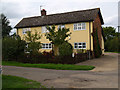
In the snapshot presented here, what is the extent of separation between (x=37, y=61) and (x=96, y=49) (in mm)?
11228

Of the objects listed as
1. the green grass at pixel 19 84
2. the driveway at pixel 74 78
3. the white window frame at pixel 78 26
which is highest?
the white window frame at pixel 78 26

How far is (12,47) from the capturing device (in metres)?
19.2

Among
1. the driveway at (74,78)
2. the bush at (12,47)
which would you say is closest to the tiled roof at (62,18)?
the bush at (12,47)

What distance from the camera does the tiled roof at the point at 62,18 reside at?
2505 centimetres

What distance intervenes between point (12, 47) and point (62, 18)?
39.2ft

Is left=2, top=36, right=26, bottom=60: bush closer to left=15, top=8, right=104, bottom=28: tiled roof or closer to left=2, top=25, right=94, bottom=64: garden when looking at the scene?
left=2, top=25, right=94, bottom=64: garden

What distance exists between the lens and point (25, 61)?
18969 mm

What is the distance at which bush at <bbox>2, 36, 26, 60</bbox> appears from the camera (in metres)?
19.3

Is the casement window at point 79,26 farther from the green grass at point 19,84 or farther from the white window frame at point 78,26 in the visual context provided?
the green grass at point 19,84

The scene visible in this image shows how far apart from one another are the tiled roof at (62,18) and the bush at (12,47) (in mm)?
9235

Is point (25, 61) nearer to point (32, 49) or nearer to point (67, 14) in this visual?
point (32, 49)

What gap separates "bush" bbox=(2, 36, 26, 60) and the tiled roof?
9235mm

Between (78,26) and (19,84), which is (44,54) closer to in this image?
(78,26)

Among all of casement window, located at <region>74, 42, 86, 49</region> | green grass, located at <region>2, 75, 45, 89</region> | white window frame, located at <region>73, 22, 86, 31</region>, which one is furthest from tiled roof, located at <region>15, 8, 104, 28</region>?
green grass, located at <region>2, 75, 45, 89</region>
